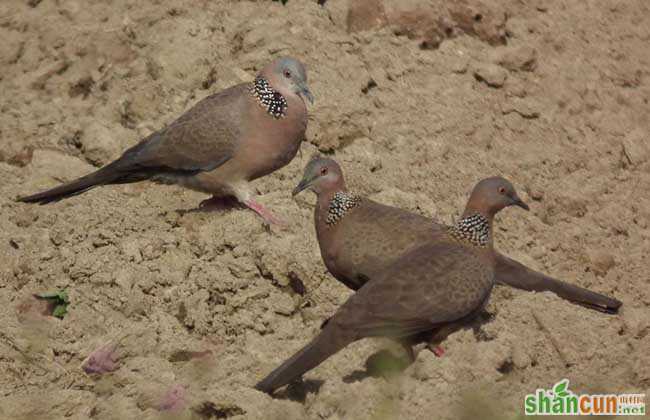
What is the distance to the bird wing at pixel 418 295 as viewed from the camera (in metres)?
6.20

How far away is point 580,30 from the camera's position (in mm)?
9867

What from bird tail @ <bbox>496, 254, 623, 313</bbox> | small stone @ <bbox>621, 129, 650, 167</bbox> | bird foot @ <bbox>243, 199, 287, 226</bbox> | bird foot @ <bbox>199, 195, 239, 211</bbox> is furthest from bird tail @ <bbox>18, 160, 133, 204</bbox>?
small stone @ <bbox>621, 129, 650, 167</bbox>

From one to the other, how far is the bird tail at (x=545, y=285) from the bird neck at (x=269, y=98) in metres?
1.65

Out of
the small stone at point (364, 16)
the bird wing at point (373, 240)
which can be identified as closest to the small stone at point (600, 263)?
the bird wing at point (373, 240)

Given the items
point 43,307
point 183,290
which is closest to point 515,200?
point 183,290

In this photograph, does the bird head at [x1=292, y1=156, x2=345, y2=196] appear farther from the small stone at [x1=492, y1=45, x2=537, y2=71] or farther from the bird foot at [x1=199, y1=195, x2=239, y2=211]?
the small stone at [x1=492, y1=45, x2=537, y2=71]

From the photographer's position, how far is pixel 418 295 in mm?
6301

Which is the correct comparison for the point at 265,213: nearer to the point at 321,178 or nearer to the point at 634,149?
the point at 321,178

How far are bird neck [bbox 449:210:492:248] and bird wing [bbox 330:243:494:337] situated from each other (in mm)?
272

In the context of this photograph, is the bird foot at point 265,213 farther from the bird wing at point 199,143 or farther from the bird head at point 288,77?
the bird head at point 288,77

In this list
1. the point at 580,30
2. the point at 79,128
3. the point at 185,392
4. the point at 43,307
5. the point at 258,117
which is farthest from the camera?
the point at 580,30

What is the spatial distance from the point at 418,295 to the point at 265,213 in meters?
1.63

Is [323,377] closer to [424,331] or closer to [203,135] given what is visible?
[424,331]

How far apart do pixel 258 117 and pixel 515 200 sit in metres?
1.75
